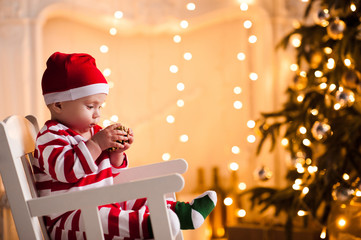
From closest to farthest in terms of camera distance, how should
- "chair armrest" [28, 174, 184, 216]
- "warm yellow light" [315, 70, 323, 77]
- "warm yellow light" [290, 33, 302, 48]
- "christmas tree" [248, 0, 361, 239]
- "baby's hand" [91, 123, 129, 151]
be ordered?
"chair armrest" [28, 174, 184, 216] → "baby's hand" [91, 123, 129, 151] → "christmas tree" [248, 0, 361, 239] → "warm yellow light" [315, 70, 323, 77] → "warm yellow light" [290, 33, 302, 48]

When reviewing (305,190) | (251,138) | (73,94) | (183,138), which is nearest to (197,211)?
(73,94)

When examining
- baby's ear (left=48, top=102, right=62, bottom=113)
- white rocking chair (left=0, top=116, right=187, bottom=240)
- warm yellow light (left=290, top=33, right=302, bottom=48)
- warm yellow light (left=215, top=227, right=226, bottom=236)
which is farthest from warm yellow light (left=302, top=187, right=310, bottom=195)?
baby's ear (left=48, top=102, right=62, bottom=113)

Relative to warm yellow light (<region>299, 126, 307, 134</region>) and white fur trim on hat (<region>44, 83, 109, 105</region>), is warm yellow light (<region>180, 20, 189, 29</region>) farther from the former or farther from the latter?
white fur trim on hat (<region>44, 83, 109, 105</region>)

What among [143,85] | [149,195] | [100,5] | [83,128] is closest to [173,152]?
[143,85]

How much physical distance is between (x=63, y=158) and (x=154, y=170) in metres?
0.30

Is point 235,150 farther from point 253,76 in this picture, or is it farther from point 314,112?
point 314,112

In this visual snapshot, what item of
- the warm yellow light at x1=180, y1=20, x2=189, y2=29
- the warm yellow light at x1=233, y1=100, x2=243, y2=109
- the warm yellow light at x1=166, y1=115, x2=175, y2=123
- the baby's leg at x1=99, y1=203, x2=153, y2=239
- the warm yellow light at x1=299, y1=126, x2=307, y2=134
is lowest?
the warm yellow light at x1=299, y1=126, x2=307, y2=134

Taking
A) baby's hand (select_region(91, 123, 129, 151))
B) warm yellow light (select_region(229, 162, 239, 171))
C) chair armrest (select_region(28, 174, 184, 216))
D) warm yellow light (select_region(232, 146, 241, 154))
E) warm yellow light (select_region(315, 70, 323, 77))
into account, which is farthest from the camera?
warm yellow light (select_region(232, 146, 241, 154))

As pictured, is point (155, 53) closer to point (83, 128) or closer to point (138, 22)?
point (138, 22)

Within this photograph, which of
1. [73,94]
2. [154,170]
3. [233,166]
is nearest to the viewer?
[73,94]

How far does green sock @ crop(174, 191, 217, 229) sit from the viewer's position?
1033mm

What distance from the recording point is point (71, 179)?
1.03m

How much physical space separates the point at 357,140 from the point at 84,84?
105 cm

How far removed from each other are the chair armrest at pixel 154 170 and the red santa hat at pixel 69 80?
25 cm
